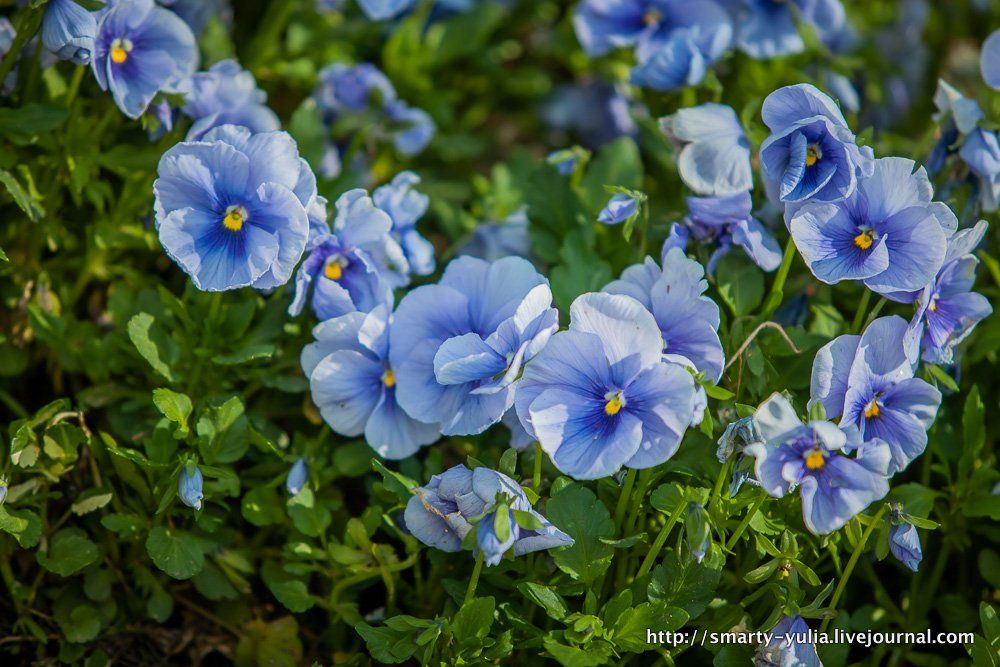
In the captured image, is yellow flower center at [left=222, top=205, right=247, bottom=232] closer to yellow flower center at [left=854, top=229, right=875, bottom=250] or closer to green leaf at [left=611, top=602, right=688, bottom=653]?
green leaf at [left=611, top=602, right=688, bottom=653]

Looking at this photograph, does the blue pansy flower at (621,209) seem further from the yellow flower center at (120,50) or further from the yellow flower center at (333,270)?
the yellow flower center at (120,50)

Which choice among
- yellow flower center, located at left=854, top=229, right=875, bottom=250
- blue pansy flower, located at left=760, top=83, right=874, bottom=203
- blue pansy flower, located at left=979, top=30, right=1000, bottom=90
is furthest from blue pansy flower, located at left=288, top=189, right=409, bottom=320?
blue pansy flower, located at left=979, top=30, right=1000, bottom=90

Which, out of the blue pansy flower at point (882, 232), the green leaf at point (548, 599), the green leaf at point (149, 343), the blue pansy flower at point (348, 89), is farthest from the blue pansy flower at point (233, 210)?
the blue pansy flower at point (882, 232)

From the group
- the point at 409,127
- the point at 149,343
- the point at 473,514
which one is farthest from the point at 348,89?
the point at 473,514

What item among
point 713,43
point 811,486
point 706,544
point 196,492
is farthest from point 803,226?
point 196,492

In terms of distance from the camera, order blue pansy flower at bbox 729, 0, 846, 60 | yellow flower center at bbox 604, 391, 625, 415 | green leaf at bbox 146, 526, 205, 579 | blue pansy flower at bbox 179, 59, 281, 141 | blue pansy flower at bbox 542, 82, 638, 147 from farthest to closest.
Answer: blue pansy flower at bbox 542, 82, 638, 147
blue pansy flower at bbox 729, 0, 846, 60
blue pansy flower at bbox 179, 59, 281, 141
green leaf at bbox 146, 526, 205, 579
yellow flower center at bbox 604, 391, 625, 415
